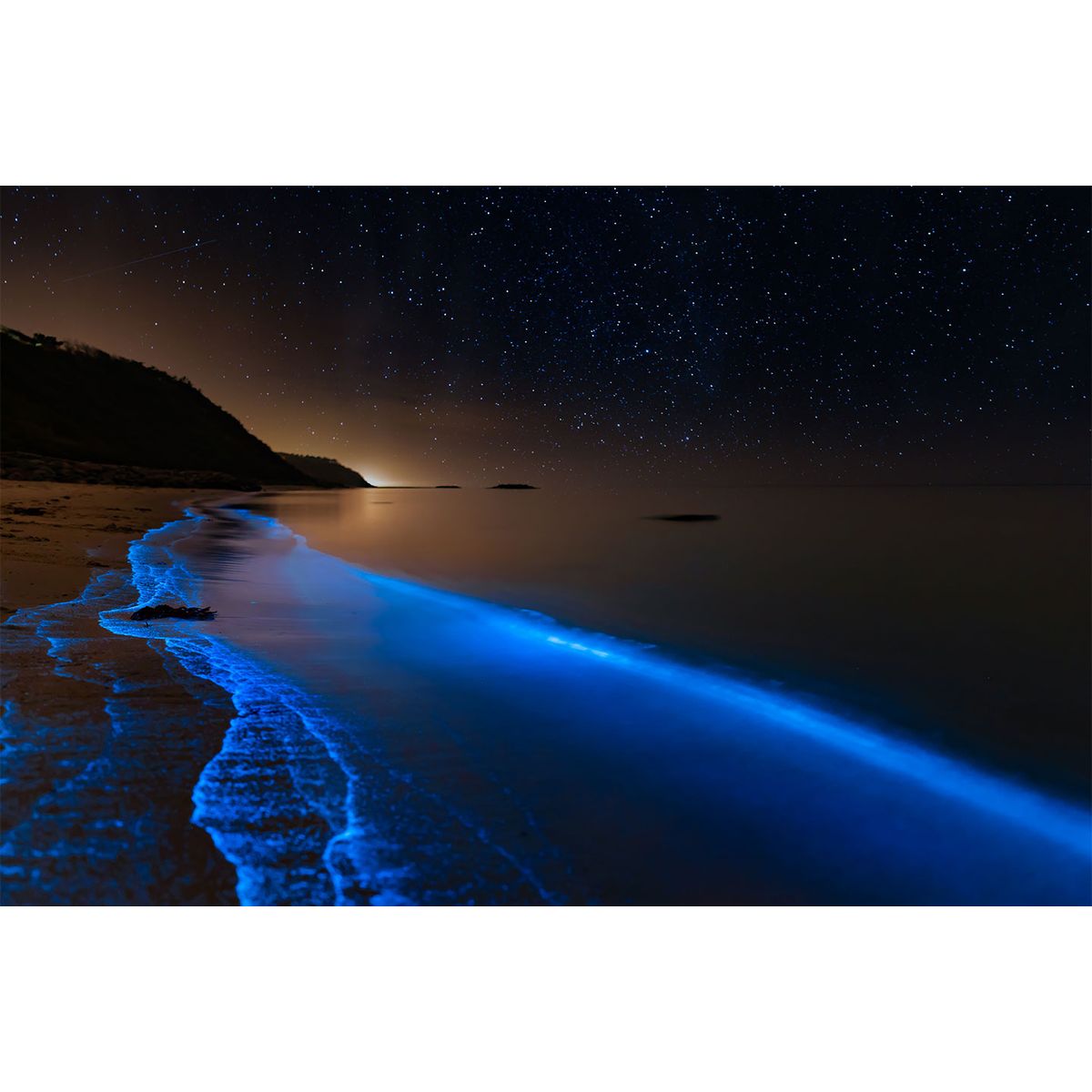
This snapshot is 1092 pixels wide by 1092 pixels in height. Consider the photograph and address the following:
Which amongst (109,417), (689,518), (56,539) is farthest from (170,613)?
(109,417)

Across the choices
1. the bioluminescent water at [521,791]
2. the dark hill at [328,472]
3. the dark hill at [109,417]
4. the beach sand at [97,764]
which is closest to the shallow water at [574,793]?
the bioluminescent water at [521,791]

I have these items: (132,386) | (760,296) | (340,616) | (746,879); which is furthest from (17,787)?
(132,386)

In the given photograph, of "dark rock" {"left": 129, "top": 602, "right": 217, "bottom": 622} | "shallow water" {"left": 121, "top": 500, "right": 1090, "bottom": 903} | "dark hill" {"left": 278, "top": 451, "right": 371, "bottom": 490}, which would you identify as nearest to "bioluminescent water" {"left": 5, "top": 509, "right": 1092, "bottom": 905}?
"shallow water" {"left": 121, "top": 500, "right": 1090, "bottom": 903}

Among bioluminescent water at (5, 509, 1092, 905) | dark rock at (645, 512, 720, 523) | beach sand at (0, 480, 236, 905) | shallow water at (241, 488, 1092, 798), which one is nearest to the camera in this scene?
beach sand at (0, 480, 236, 905)

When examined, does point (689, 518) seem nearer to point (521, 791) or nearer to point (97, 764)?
point (521, 791)

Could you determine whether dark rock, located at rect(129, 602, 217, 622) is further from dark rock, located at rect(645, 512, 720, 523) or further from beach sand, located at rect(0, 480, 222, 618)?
dark rock, located at rect(645, 512, 720, 523)

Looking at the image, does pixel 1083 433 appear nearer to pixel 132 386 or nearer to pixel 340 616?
pixel 340 616

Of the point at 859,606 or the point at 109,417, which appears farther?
the point at 109,417
